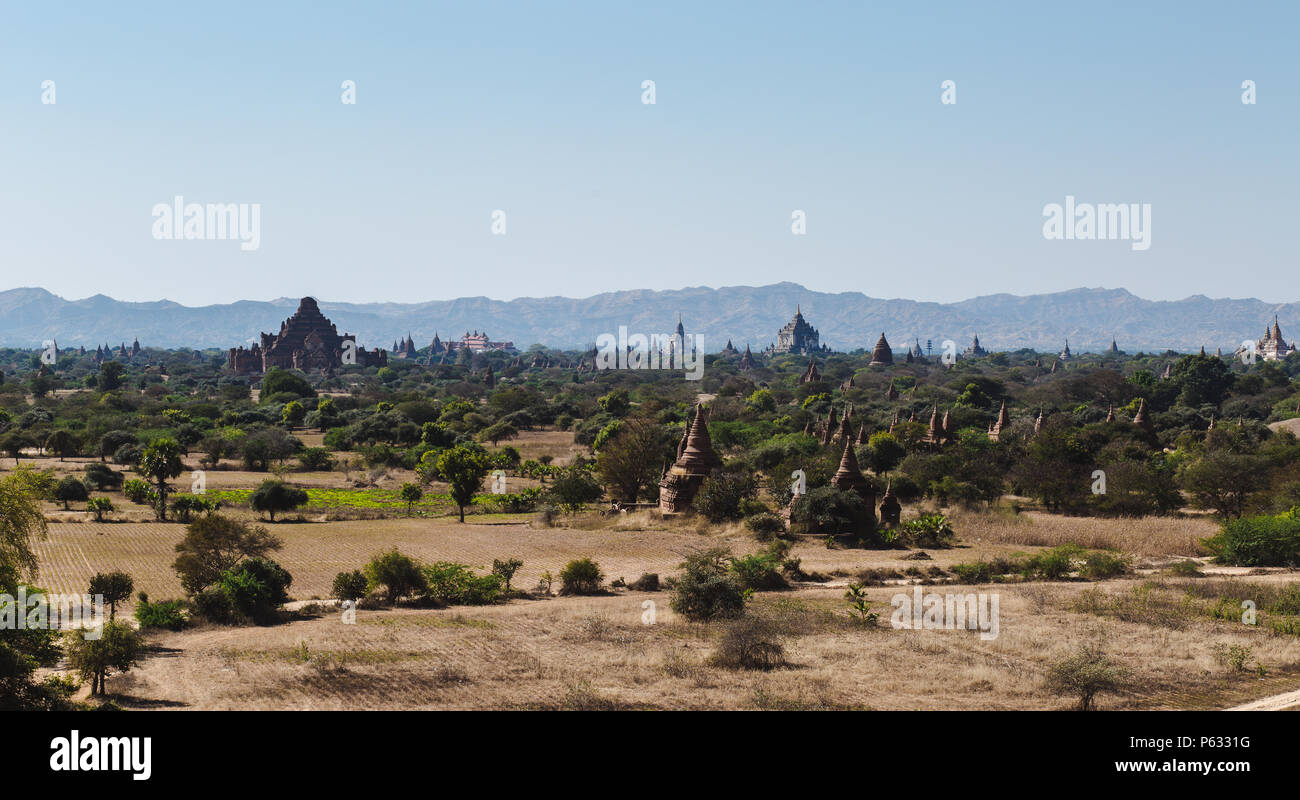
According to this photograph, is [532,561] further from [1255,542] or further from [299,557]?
[1255,542]

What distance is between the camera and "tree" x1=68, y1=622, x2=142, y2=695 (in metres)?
18.1

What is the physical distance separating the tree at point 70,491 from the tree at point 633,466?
85.1 ft

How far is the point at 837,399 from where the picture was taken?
324 feet

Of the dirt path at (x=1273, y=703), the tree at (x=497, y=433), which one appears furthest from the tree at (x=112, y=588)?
the tree at (x=497, y=433)

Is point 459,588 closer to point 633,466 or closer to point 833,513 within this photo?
point 833,513

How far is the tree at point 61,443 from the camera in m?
64.8

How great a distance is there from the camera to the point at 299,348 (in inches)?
6225

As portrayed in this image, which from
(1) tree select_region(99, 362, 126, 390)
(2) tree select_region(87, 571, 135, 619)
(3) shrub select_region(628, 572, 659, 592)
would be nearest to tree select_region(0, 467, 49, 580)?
(2) tree select_region(87, 571, 135, 619)

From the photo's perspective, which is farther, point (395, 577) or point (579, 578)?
point (579, 578)

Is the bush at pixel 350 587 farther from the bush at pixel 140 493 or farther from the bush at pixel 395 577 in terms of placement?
the bush at pixel 140 493

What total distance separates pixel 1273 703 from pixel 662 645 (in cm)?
1237

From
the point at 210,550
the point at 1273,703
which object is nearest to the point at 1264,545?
the point at 1273,703

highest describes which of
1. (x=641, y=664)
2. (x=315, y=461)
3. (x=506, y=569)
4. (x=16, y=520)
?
(x=16, y=520)

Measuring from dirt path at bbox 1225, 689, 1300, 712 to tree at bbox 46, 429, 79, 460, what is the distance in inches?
2726
